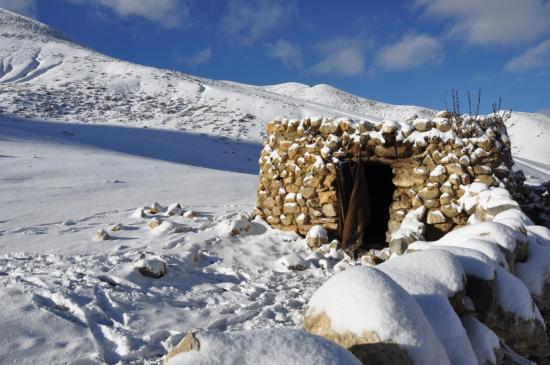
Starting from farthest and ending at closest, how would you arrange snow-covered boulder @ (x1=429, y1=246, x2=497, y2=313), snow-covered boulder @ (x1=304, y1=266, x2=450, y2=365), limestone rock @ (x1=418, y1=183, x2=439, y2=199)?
limestone rock @ (x1=418, y1=183, x2=439, y2=199)
snow-covered boulder @ (x1=429, y1=246, x2=497, y2=313)
snow-covered boulder @ (x1=304, y1=266, x2=450, y2=365)

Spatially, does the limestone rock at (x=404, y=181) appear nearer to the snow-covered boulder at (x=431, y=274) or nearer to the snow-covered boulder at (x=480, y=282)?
the snow-covered boulder at (x=480, y=282)

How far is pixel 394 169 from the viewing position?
6387 mm

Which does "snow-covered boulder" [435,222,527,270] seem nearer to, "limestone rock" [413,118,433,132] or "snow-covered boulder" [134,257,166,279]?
"limestone rock" [413,118,433,132]

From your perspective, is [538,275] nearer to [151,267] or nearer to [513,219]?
[513,219]

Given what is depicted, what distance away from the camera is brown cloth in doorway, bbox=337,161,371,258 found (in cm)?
599

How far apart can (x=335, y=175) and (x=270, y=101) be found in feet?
81.4

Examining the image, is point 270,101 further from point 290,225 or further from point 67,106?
point 290,225

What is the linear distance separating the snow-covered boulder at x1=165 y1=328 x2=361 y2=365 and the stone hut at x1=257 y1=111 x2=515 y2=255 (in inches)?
160

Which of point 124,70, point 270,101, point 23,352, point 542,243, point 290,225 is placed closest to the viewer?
point 23,352

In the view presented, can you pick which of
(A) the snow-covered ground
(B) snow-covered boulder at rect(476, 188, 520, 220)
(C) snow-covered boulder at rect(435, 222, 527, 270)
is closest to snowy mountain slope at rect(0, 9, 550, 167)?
(A) the snow-covered ground

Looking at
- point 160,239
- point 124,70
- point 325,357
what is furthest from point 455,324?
point 124,70

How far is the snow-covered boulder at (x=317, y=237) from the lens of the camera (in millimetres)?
5832

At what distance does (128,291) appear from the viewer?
4020 mm

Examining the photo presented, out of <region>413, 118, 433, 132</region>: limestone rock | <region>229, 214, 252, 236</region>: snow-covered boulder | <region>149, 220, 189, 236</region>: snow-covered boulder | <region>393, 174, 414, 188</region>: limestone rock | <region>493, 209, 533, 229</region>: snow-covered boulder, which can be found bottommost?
<region>149, 220, 189, 236</region>: snow-covered boulder
